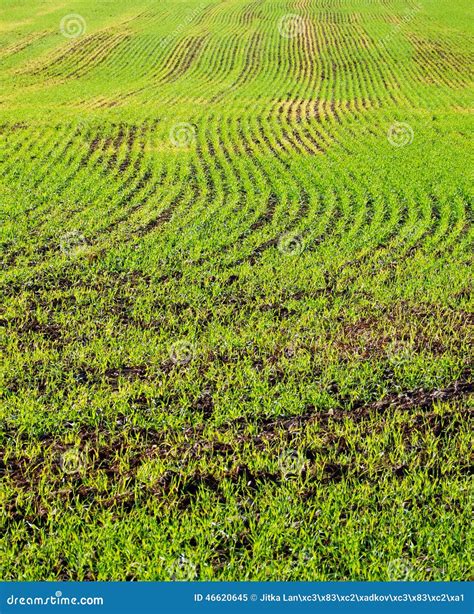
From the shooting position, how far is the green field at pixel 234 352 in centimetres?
624

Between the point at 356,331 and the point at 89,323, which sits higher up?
the point at 89,323

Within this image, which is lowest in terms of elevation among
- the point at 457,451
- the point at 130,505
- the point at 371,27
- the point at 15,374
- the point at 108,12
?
the point at 457,451

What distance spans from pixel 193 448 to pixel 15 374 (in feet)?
10.8

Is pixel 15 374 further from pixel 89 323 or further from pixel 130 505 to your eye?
pixel 130 505

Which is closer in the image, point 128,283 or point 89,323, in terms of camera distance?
point 89,323

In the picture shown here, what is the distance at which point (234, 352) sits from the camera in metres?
9.88

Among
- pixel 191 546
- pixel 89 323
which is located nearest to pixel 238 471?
pixel 191 546

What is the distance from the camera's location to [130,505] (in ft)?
21.9

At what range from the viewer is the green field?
6238 millimetres

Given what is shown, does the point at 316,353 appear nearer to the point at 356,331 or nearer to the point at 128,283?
the point at 356,331

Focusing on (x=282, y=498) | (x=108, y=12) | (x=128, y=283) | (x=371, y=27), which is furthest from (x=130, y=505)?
(x=108, y=12)

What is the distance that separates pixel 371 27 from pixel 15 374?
61.1m

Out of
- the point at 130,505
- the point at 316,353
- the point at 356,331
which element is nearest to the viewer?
the point at 130,505

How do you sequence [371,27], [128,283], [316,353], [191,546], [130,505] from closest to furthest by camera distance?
[191,546] → [130,505] → [316,353] → [128,283] → [371,27]
